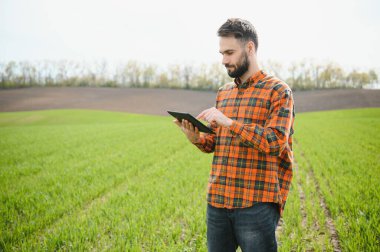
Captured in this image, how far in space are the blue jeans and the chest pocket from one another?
2.14 feet

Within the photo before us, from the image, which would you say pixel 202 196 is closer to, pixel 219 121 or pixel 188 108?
pixel 219 121

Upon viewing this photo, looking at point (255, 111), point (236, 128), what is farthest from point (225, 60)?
point (236, 128)

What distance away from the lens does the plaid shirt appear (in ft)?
6.42

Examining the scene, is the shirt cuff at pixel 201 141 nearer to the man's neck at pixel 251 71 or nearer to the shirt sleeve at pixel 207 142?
the shirt sleeve at pixel 207 142

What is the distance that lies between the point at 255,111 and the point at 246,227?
0.90 metres

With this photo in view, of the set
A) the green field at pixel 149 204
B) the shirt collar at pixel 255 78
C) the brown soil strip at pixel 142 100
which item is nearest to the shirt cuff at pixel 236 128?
the shirt collar at pixel 255 78

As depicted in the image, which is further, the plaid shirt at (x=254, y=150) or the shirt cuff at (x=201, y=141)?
the shirt cuff at (x=201, y=141)

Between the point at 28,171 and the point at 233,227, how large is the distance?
32.8 feet

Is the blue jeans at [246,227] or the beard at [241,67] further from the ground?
the beard at [241,67]

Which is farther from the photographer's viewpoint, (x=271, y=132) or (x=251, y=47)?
(x=251, y=47)

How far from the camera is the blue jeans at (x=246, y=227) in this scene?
80.7 inches

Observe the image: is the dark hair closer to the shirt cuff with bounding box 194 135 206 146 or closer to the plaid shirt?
the plaid shirt

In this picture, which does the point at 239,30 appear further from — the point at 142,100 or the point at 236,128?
the point at 142,100

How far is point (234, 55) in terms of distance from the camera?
219cm
